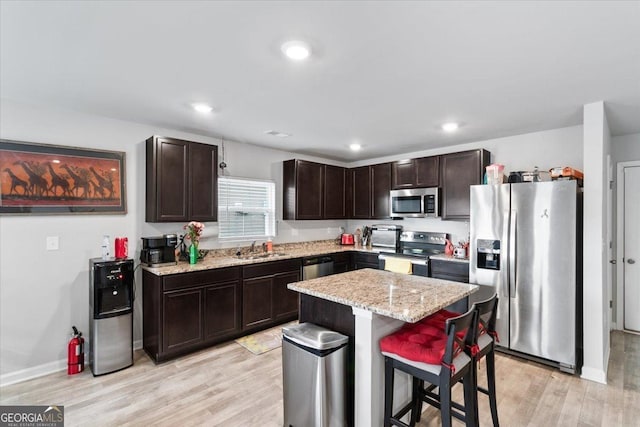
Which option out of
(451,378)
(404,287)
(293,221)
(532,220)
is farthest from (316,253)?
(451,378)

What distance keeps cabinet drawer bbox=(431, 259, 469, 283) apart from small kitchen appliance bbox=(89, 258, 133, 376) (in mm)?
3437

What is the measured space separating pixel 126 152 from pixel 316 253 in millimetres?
2626

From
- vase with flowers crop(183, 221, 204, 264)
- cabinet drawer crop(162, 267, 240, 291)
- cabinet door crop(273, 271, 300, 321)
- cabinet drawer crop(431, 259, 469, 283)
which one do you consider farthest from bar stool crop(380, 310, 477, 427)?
vase with flowers crop(183, 221, 204, 264)

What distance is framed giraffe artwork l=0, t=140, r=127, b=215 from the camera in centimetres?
275

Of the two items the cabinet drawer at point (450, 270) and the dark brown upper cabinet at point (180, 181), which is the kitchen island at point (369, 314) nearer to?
the cabinet drawer at point (450, 270)

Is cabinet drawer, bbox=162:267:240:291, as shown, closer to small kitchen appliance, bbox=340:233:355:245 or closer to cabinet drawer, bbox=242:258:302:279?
cabinet drawer, bbox=242:258:302:279

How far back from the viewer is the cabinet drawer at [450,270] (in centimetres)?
372

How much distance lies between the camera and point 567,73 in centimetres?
221

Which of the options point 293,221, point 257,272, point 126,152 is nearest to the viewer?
point 126,152

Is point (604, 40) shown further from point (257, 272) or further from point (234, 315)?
point (234, 315)

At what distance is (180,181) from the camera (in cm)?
351

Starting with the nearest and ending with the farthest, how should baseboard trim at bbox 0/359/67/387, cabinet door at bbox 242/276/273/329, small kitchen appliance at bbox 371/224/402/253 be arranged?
baseboard trim at bbox 0/359/67/387, cabinet door at bbox 242/276/273/329, small kitchen appliance at bbox 371/224/402/253

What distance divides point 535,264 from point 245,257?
323 cm

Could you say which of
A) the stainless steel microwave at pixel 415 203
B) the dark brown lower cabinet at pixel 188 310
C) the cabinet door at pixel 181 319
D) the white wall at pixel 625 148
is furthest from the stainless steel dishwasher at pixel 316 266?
the white wall at pixel 625 148
